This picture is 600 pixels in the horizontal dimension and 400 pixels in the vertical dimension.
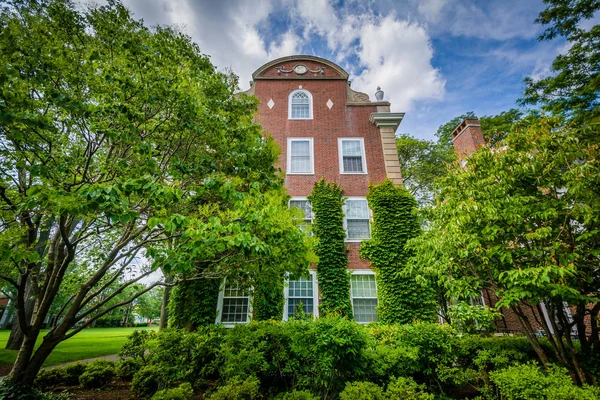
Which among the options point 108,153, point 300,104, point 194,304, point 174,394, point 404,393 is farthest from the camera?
point 300,104

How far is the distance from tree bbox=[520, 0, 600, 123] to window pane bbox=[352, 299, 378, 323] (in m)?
10.7

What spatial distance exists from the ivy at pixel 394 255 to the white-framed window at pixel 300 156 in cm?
323

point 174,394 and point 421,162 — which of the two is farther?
point 421,162

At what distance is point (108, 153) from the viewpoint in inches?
183

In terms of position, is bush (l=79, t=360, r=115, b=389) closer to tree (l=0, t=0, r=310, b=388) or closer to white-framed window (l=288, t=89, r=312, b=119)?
tree (l=0, t=0, r=310, b=388)

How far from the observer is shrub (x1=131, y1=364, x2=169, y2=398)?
514 centimetres

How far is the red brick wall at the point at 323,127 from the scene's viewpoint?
459 inches

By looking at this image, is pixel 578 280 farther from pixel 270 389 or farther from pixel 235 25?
pixel 235 25

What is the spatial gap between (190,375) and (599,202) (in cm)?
876

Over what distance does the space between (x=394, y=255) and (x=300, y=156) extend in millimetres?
6373

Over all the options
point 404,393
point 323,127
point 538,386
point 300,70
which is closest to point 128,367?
point 404,393

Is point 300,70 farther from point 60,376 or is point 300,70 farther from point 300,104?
point 60,376

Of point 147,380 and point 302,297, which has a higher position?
point 302,297

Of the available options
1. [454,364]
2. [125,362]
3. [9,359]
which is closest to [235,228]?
[125,362]
